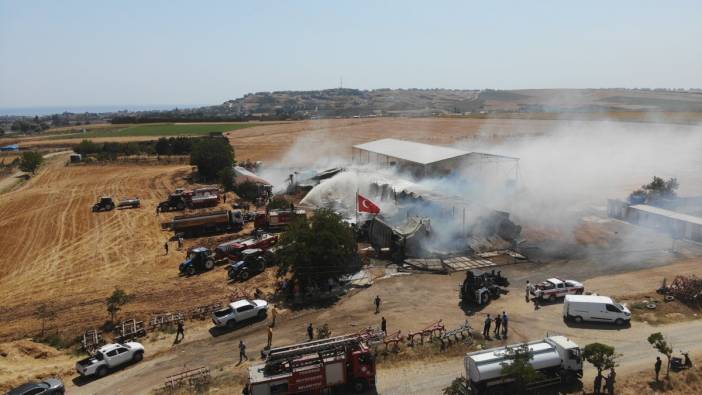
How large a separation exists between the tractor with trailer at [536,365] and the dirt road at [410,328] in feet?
6.24

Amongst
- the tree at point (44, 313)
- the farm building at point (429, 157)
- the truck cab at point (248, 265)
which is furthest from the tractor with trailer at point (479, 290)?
the tree at point (44, 313)

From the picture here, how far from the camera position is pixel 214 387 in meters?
19.4

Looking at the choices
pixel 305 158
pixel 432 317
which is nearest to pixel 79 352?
pixel 432 317

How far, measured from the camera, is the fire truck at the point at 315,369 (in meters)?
17.1

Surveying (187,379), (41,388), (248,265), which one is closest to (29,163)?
(248,265)

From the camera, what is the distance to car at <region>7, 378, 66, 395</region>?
738 inches

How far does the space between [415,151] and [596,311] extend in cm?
3515

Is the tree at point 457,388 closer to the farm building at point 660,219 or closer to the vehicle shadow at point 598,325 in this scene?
the vehicle shadow at point 598,325

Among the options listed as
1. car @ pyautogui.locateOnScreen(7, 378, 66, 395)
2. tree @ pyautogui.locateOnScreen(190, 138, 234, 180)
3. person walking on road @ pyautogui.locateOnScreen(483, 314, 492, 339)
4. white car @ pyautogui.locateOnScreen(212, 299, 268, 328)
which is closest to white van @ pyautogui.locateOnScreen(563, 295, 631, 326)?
person walking on road @ pyautogui.locateOnScreen(483, 314, 492, 339)

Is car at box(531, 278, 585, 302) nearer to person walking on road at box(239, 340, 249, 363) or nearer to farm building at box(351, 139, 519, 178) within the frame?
person walking on road at box(239, 340, 249, 363)

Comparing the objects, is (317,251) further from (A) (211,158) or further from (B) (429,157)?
(A) (211,158)

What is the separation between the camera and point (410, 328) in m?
23.9

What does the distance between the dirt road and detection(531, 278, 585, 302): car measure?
71 centimetres

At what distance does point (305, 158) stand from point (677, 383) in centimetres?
7420
